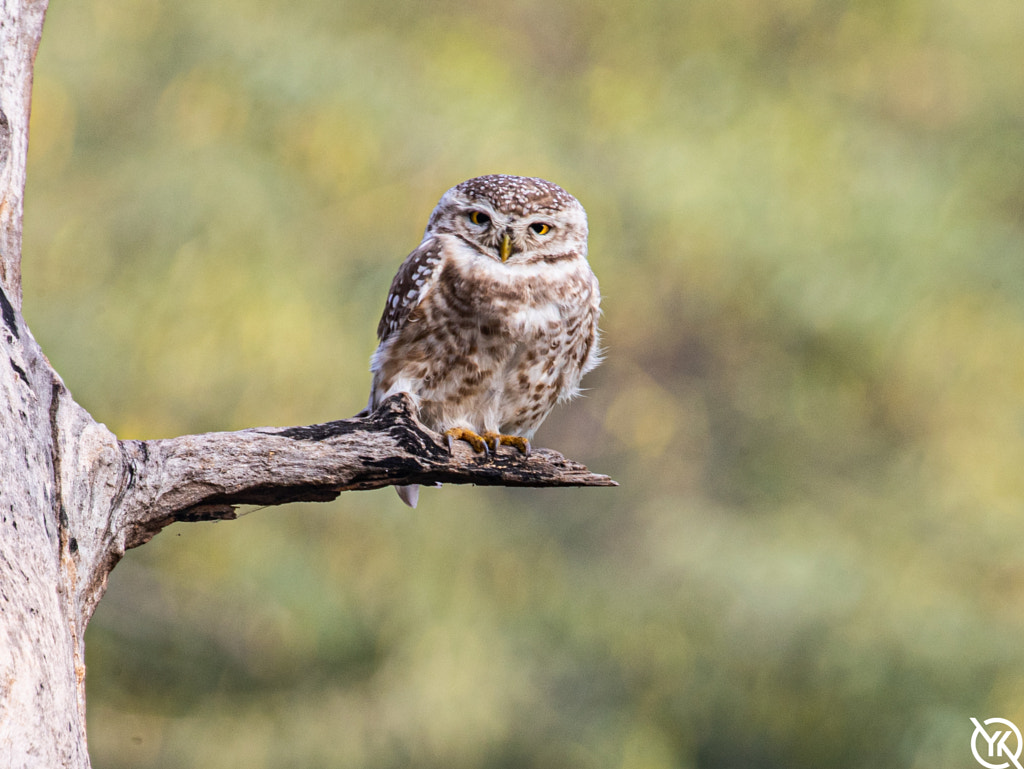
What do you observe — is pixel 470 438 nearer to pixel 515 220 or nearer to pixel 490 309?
pixel 490 309

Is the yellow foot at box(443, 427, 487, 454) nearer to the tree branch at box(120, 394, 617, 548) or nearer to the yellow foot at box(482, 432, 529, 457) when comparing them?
the yellow foot at box(482, 432, 529, 457)

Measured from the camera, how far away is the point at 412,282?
10.8 ft

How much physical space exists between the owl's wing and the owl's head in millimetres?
108

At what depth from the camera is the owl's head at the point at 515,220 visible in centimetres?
332

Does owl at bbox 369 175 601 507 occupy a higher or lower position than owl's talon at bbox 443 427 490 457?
higher

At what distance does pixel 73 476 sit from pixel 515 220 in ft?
4.95

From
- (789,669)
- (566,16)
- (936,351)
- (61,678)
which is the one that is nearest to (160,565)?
(789,669)

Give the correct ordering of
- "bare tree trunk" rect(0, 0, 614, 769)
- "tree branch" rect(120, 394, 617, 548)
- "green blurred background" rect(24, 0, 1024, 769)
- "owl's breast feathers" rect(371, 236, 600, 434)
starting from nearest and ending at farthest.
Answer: "bare tree trunk" rect(0, 0, 614, 769)
"tree branch" rect(120, 394, 617, 548)
"owl's breast feathers" rect(371, 236, 600, 434)
"green blurred background" rect(24, 0, 1024, 769)

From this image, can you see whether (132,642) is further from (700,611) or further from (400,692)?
(700,611)

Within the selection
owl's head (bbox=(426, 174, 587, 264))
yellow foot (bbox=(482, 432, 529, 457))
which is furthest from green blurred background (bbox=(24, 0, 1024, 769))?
yellow foot (bbox=(482, 432, 529, 457))

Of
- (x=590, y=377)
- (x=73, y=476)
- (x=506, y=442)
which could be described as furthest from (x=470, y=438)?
(x=590, y=377)

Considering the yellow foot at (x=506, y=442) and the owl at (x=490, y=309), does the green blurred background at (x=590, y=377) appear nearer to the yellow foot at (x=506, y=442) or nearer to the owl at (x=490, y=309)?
the owl at (x=490, y=309)

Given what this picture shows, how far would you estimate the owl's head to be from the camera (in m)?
3.32

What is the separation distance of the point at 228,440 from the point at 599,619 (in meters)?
4.40
